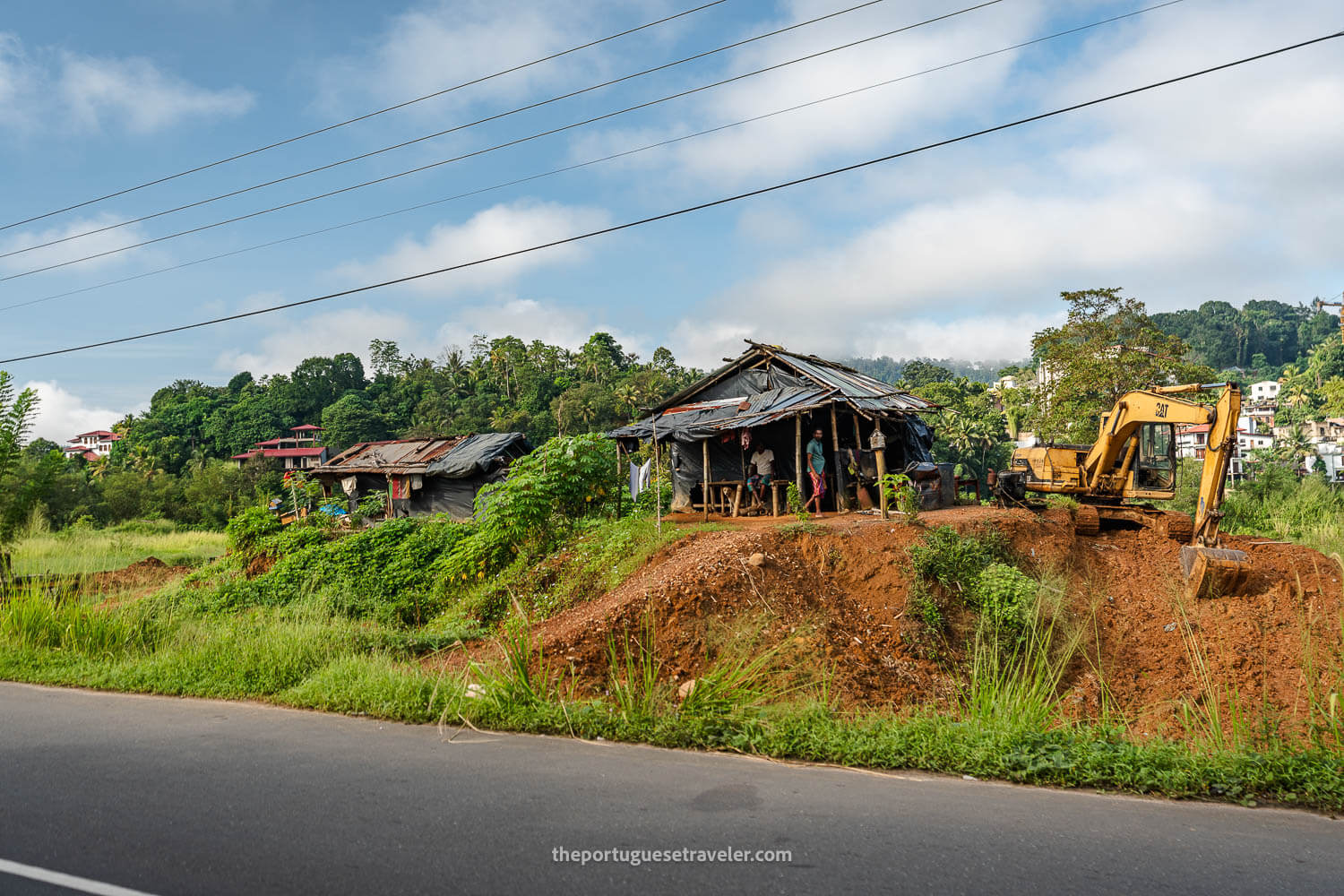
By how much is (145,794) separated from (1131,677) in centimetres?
→ 1044

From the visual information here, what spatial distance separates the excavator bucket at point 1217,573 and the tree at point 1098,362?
2793 centimetres

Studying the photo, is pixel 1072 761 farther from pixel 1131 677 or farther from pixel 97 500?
pixel 97 500

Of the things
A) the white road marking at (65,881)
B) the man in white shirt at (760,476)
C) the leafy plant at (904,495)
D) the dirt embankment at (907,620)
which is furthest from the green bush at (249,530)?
the white road marking at (65,881)

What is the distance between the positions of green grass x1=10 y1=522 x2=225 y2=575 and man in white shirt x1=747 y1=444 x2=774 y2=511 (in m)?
13.3

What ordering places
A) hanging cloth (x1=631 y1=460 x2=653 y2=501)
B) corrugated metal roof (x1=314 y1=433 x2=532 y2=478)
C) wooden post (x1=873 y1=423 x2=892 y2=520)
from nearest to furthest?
wooden post (x1=873 y1=423 x2=892 y2=520) < hanging cloth (x1=631 y1=460 x2=653 y2=501) < corrugated metal roof (x1=314 y1=433 x2=532 y2=478)

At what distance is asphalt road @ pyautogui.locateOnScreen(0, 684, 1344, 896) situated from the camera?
4098 mm

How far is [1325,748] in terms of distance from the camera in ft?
18.9

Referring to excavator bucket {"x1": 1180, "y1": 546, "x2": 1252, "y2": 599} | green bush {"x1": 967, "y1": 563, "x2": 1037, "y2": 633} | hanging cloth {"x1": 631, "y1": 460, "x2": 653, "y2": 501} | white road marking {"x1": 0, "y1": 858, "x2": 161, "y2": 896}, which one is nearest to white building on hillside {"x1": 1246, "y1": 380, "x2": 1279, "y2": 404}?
hanging cloth {"x1": 631, "y1": 460, "x2": 653, "y2": 501}

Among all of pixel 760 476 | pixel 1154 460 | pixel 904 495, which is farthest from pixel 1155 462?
pixel 760 476

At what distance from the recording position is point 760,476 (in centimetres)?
1864

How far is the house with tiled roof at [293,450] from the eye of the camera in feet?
217

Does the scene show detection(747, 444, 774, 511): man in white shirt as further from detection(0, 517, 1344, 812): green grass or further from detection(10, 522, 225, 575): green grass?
detection(10, 522, 225, 575): green grass

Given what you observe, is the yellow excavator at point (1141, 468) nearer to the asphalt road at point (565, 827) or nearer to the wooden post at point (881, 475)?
the wooden post at point (881, 475)

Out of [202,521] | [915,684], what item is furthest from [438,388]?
[915,684]
